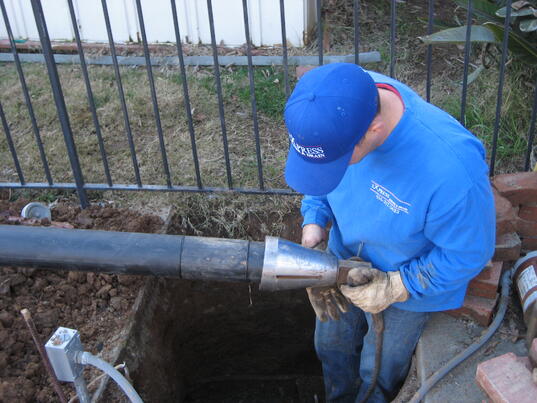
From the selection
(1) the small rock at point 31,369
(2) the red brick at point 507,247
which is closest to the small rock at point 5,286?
(1) the small rock at point 31,369

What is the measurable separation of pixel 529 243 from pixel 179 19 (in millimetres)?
4115

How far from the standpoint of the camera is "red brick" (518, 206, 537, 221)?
2.70 meters

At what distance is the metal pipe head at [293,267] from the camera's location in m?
1.63

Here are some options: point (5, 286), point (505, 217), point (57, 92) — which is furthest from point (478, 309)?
point (57, 92)

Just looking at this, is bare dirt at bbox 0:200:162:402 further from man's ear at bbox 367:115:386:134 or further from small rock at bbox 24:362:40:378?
man's ear at bbox 367:115:386:134

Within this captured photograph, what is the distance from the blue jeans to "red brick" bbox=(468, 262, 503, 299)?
0.25m

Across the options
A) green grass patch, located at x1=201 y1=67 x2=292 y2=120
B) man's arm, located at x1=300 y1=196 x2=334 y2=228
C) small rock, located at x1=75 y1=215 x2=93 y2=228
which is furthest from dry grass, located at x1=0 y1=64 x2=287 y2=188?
man's arm, located at x1=300 y1=196 x2=334 y2=228

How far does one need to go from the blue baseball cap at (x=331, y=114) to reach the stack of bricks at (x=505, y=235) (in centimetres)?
105

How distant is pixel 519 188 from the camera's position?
2.65 m

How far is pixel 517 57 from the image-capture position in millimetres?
3533

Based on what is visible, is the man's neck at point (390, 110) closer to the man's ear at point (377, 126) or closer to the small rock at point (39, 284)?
the man's ear at point (377, 126)

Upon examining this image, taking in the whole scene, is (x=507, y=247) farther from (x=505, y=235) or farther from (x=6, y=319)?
(x=6, y=319)

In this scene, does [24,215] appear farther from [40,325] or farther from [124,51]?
[124,51]

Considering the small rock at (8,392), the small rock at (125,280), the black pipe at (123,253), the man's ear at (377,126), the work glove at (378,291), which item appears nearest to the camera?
the black pipe at (123,253)
